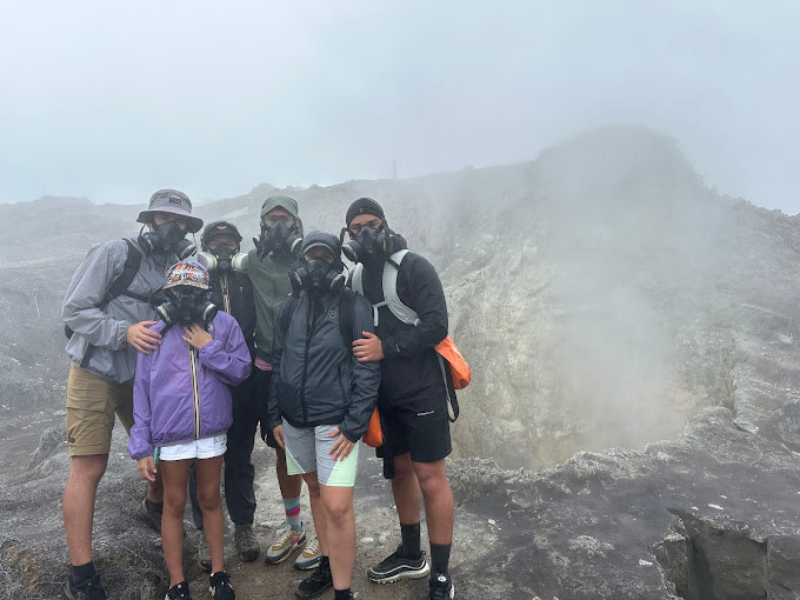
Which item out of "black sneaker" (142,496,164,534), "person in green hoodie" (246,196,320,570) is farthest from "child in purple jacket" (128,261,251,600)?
"black sneaker" (142,496,164,534)

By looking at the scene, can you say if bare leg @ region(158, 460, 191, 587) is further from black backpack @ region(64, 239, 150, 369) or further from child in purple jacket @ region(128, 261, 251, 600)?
black backpack @ region(64, 239, 150, 369)

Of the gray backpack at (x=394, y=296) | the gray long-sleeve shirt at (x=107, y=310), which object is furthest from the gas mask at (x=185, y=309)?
the gray backpack at (x=394, y=296)

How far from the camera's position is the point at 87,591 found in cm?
325

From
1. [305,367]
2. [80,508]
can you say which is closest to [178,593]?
[80,508]

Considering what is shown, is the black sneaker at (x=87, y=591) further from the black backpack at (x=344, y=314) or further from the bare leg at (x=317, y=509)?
the black backpack at (x=344, y=314)

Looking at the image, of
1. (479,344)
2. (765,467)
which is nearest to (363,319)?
(765,467)

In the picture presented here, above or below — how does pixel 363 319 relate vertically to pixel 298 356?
above

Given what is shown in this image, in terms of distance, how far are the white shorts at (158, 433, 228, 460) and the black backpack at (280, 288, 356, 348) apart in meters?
0.86

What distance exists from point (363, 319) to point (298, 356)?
0.49 meters

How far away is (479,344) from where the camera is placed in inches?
493

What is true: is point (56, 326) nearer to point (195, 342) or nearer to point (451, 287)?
point (451, 287)

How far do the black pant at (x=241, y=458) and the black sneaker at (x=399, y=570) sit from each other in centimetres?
122

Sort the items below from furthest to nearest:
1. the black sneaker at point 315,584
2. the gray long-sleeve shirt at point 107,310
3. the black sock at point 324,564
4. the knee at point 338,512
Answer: the black sock at point 324,564 < the black sneaker at point 315,584 < the gray long-sleeve shirt at point 107,310 < the knee at point 338,512

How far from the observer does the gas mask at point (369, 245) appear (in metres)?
3.34
